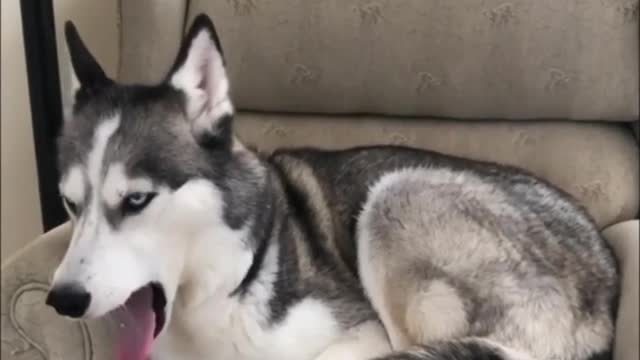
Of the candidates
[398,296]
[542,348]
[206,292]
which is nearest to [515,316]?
[542,348]

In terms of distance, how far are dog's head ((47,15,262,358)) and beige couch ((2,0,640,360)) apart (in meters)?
0.41

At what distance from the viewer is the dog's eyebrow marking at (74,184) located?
1.42 meters

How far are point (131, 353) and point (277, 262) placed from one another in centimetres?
29

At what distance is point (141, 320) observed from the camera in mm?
1538

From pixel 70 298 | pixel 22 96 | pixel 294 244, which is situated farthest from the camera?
pixel 22 96

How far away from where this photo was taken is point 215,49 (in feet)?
4.77

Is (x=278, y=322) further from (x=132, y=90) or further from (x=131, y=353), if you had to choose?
(x=132, y=90)

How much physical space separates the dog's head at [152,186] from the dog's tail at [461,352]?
32cm

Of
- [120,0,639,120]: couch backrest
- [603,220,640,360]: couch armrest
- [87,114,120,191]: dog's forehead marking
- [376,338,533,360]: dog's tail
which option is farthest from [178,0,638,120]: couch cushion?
[376,338,533,360]: dog's tail

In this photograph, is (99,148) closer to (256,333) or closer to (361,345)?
A: (256,333)

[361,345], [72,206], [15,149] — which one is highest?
[72,206]

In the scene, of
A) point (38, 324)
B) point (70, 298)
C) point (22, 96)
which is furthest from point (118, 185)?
point (22, 96)

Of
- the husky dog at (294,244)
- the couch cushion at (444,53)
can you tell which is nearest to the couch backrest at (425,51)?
the couch cushion at (444,53)

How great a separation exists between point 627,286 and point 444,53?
58cm
